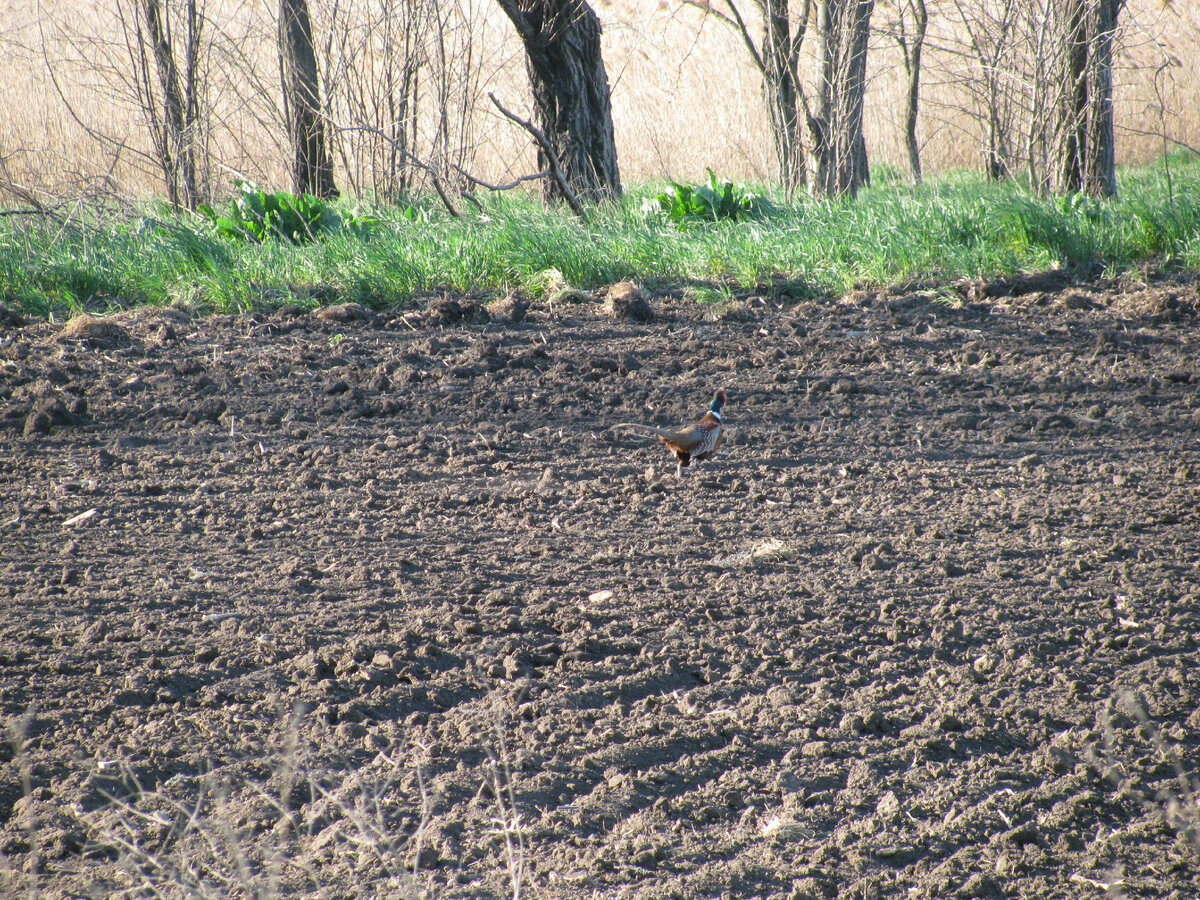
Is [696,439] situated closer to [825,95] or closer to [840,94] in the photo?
[840,94]

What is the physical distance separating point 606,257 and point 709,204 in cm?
131

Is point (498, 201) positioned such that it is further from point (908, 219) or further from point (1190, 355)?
point (1190, 355)

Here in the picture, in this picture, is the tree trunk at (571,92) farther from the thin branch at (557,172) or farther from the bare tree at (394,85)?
the bare tree at (394,85)

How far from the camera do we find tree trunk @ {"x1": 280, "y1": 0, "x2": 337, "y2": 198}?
7.39 m

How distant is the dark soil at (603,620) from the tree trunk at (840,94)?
11.1ft

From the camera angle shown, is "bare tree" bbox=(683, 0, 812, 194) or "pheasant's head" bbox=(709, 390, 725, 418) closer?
"pheasant's head" bbox=(709, 390, 725, 418)

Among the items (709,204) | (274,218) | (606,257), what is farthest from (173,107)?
(709,204)

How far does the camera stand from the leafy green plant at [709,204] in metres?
6.84

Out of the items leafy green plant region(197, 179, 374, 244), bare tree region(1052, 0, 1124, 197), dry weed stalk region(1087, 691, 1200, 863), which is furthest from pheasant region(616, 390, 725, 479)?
bare tree region(1052, 0, 1124, 197)

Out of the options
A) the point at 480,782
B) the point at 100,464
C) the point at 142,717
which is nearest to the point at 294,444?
the point at 100,464

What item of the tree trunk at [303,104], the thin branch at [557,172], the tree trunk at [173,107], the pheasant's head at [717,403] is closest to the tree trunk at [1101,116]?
the thin branch at [557,172]

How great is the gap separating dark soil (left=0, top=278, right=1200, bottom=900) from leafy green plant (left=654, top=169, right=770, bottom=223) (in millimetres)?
2344

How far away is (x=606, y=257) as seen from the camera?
5.93 m

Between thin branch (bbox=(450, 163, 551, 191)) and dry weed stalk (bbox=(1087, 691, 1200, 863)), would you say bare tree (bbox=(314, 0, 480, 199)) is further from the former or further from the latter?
dry weed stalk (bbox=(1087, 691, 1200, 863))
